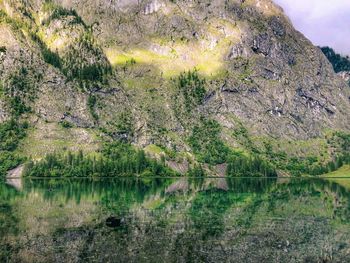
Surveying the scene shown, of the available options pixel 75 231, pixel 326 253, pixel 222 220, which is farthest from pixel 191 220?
pixel 326 253

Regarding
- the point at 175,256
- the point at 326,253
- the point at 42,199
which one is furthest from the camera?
the point at 42,199

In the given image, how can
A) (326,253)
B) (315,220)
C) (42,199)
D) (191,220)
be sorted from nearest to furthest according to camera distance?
(326,253) → (191,220) → (315,220) → (42,199)

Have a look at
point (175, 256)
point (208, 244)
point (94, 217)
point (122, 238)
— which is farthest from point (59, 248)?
point (94, 217)

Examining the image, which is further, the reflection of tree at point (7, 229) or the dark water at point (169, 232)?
the dark water at point (169, 232)

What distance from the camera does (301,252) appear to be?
5884 cm

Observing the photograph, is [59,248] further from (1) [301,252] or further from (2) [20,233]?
(1) [301,252]

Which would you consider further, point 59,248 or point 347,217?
point 347,217

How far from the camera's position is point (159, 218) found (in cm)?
8575

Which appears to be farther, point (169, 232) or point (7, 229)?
point (169, 232)

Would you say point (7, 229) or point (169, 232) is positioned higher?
point (7, 229)

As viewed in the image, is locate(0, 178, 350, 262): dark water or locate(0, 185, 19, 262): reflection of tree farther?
locate(0, 178, 350, 262): dark water

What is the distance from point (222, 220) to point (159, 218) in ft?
38.8

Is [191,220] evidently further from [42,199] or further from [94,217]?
[42,199]

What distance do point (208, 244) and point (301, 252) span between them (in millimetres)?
12060
